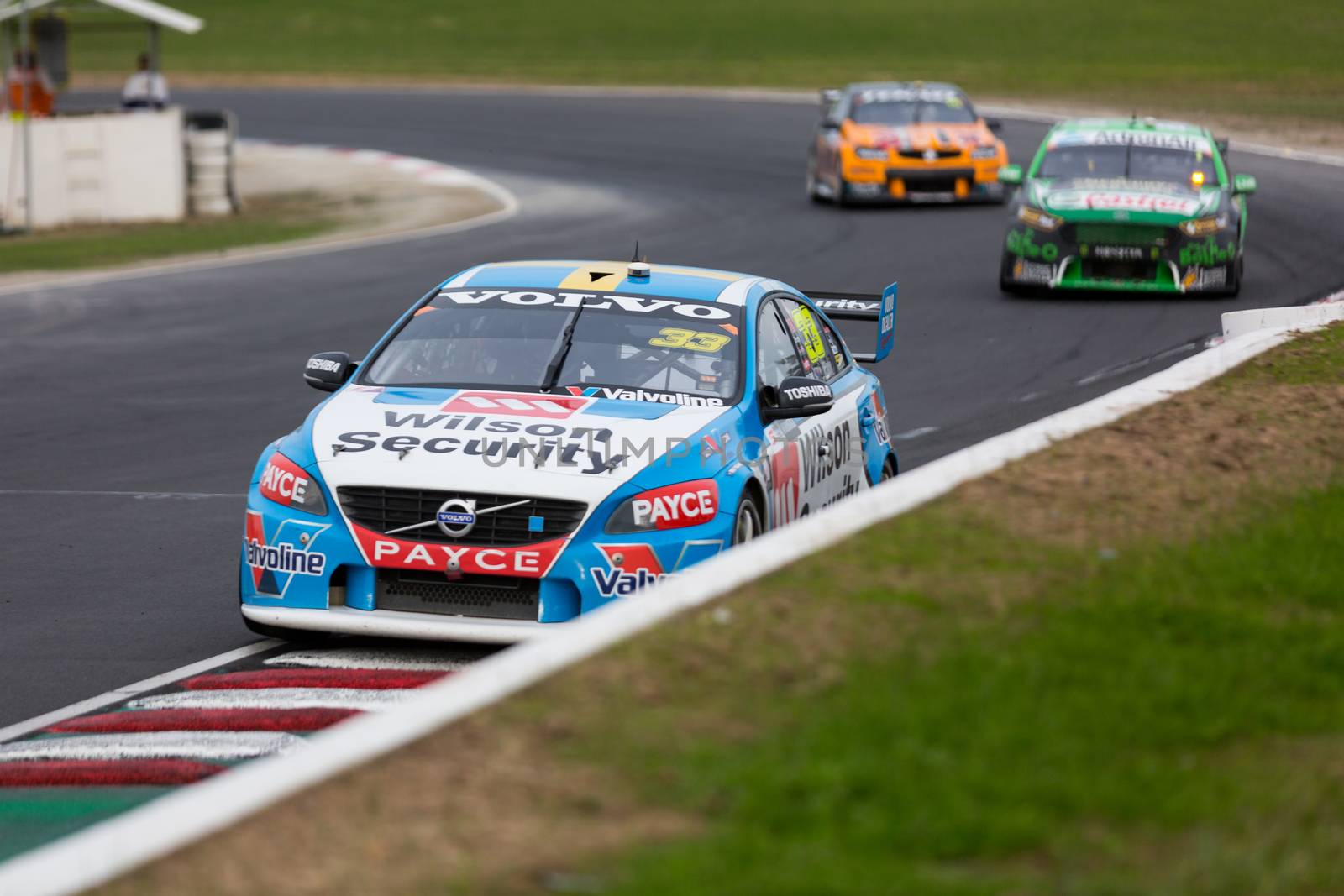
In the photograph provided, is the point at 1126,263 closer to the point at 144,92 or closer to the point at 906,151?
the point at 906,151

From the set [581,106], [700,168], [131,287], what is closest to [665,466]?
[131,287]

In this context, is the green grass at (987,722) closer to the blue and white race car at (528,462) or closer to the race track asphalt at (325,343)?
the blue and white race car at (528,462)

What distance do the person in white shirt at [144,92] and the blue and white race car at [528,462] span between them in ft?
68.8

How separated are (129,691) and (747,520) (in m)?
2.34

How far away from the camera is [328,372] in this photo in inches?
342

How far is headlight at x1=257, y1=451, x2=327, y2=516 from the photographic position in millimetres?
7672

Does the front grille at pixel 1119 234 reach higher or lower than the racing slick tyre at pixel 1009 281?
higher

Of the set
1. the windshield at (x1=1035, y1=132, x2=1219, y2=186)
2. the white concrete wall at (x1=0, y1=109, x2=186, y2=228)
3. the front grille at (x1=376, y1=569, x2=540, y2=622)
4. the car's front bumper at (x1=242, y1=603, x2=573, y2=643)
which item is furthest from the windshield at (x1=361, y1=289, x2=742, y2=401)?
the white concrete wall at (x1=0, y1=109, x2=186, y2=228)

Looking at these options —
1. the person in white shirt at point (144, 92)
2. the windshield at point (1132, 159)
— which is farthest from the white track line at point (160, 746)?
the person in white shirt at point (144, 92)

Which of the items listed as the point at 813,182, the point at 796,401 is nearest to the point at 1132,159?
the point at 813,182

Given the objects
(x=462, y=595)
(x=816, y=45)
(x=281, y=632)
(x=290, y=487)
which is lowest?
(x=816, y=45)

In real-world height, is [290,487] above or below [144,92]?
above

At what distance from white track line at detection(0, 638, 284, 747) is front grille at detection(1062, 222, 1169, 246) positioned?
12.0 m

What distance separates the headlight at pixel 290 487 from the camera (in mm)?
7672
